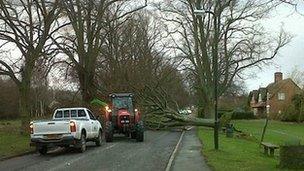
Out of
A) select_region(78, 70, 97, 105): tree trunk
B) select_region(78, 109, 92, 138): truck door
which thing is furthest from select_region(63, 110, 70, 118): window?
select_region(78, 70, 97, 105): tree trunk

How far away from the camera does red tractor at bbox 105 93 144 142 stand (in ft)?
109

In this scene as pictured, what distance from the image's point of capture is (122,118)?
112 ft

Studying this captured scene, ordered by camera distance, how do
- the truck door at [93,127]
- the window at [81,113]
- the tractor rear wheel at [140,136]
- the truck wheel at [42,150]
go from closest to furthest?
the truck wheel at [42,150], the truck door at [93,127], the window at [81,113], the tractor rear wheel at [140,136]

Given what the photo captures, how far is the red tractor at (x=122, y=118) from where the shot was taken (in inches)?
1312

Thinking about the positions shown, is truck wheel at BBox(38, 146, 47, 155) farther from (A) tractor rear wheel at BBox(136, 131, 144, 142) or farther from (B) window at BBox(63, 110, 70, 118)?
(A) tractor rear wheel at BBox(136, 131, 144, 142)

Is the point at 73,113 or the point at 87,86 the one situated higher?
the point at 87,86

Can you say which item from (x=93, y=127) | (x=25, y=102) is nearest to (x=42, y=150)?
(x=93, y=127)

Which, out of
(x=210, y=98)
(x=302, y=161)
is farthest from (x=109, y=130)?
(x=210, y=98)

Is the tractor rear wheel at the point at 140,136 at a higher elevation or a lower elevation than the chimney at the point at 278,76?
lower

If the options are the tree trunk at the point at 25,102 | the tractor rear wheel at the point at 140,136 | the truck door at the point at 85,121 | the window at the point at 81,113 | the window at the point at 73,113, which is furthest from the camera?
the tree trunk at the point at 25,102

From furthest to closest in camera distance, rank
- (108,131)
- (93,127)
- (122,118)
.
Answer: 1. (122,118)
2. (108,131)
3. (93,127)

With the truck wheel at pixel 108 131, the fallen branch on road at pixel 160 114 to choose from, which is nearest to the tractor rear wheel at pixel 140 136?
the truck wheel at pixel 108 131

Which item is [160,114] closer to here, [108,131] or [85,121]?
[108,131]

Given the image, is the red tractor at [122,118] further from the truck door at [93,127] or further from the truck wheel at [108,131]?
the truck door at [93,127]
